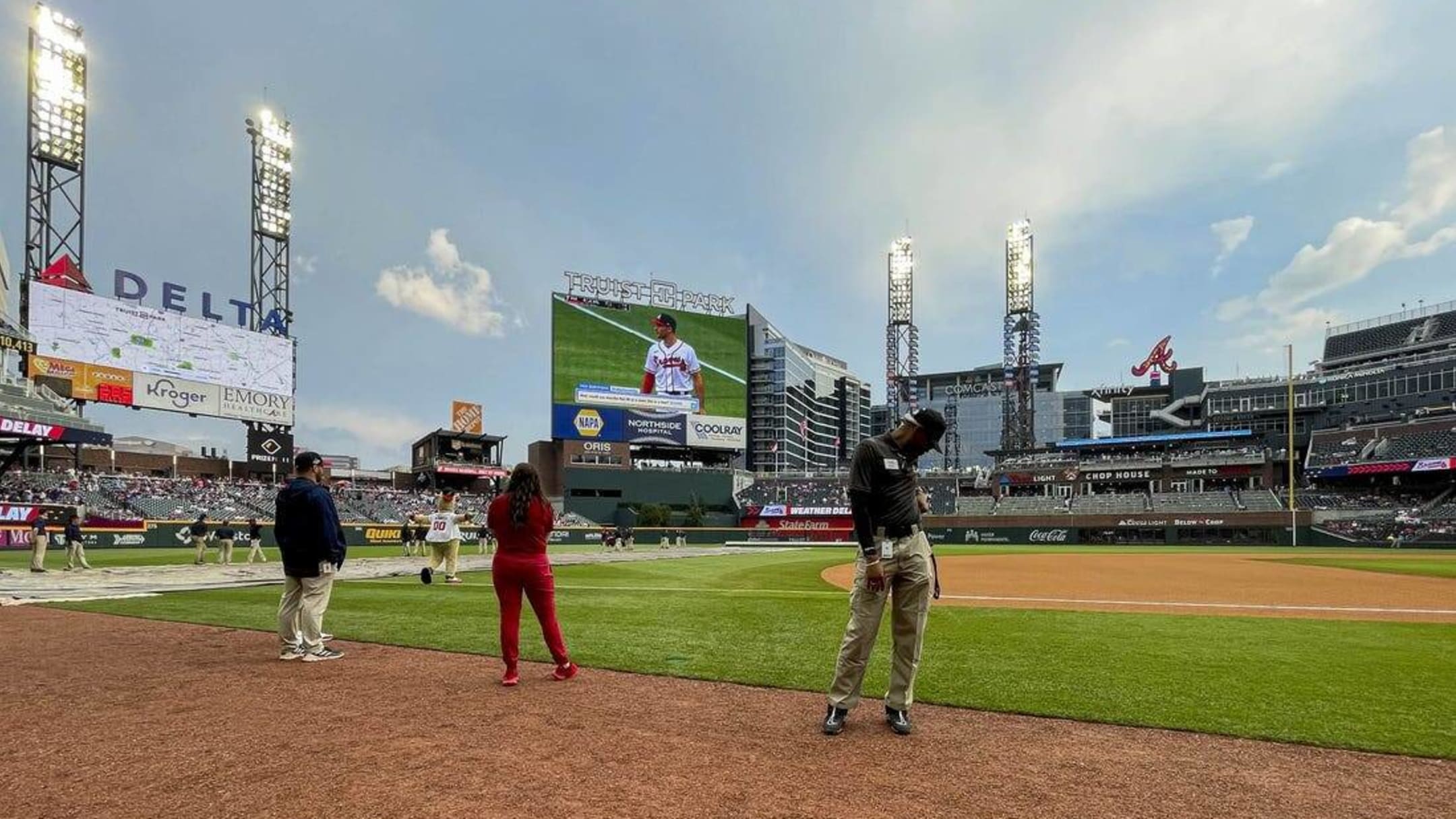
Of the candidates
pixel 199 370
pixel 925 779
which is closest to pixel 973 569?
pixel 925 779

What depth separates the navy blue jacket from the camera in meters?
7.12

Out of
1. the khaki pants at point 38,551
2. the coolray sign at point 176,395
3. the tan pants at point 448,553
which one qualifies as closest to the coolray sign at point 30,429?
the khaki pants at point 38,551

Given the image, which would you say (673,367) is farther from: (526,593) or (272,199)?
(526,593)

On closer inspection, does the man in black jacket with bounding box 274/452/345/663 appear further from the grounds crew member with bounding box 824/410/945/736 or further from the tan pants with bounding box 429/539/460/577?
the tan pants with bounding box 429/539/460/577

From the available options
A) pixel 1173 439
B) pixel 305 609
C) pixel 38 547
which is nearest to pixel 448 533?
pixel 305 609

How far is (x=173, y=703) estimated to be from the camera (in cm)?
528

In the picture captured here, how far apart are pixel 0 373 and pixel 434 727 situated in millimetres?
41362

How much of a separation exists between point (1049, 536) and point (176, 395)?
5876 centimetres

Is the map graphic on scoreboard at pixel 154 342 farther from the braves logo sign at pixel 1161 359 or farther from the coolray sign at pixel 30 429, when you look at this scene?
the braves logo sign at pixel 1161 359

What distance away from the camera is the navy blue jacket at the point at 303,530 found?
23.4 ft

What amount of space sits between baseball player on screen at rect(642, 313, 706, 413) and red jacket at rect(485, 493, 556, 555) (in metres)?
64.3

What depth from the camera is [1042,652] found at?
7.43m

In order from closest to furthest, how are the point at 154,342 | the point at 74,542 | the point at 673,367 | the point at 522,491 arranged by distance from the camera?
the point at 522,491 < the point at 74,542 < the point at 154,342 < the point at 673,367

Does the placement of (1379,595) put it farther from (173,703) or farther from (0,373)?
(0,373)
